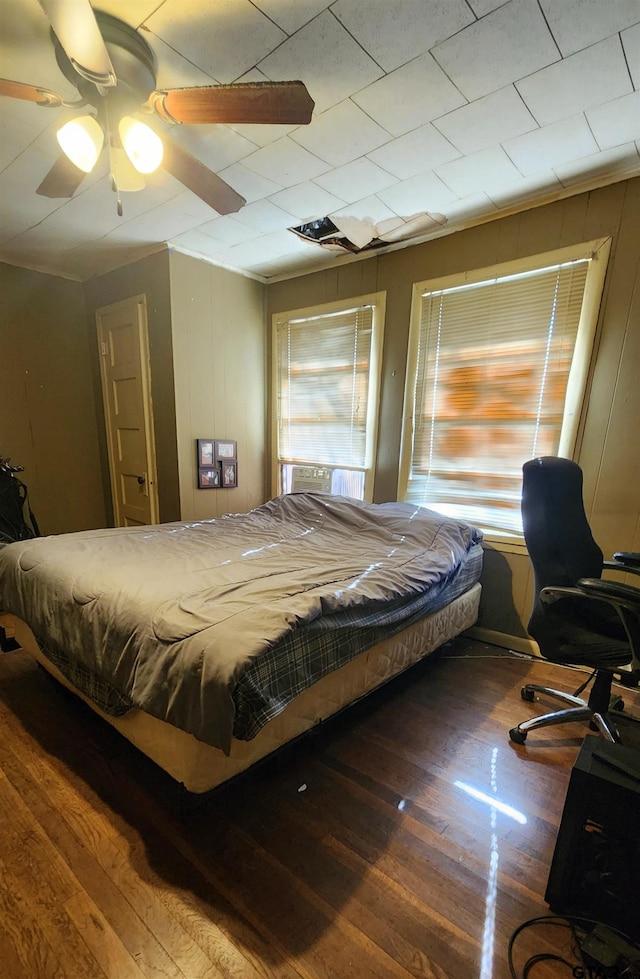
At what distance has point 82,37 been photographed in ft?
3.52

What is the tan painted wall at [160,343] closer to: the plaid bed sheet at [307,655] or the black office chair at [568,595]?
the plaid bed sheet at [307,655]

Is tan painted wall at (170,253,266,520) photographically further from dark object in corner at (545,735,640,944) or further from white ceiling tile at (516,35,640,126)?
dark object in corner at (545,735,640,944)

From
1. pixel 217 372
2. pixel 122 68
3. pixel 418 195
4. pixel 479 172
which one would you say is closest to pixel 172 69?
pixel 122 68

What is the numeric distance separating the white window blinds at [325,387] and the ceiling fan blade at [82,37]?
6.98 feet

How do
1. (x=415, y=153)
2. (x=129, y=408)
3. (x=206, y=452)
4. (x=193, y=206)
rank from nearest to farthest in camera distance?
(x=415, y=153)
(x=193, y=206)
(x=206, y=452)
(x=129, y=408)

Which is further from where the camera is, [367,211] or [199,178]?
[367,211]

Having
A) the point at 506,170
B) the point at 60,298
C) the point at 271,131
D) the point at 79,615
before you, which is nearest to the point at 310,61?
the point at 271,131

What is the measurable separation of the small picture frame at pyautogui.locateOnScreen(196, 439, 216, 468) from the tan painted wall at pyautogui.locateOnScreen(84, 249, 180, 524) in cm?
20

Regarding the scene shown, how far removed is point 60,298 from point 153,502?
2018 millimetres

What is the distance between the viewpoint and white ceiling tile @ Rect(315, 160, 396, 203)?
6.69 feet

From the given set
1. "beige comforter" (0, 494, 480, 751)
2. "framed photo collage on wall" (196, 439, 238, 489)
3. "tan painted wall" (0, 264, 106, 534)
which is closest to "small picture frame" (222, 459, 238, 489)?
"framed photo collage on wall" (196, 439, 238, 489)

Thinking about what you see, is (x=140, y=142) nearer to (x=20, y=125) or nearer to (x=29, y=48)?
(x=29, y=48)

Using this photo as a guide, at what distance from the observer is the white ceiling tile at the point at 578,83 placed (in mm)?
1389

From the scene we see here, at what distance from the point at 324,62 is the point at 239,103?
461mm
